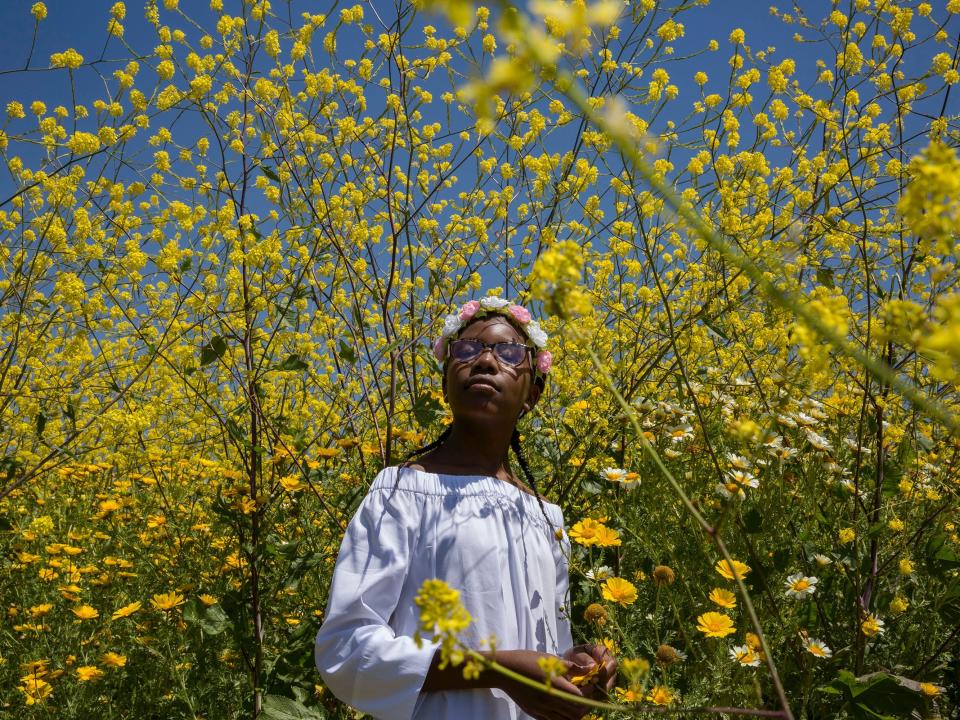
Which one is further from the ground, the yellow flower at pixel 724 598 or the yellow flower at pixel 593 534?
the yellow flower at pixel 593 534

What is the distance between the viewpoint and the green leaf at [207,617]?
2.27m

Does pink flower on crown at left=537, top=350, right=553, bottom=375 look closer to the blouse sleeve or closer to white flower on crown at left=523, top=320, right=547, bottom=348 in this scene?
white flower on crown at left=523, top=320, right=547, bottom=348

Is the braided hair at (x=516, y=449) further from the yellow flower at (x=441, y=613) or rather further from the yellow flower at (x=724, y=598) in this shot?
the yellow flower at (x=441, y=613)

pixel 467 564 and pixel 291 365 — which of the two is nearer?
pixel 467 564

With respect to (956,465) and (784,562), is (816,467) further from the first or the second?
(956,465)

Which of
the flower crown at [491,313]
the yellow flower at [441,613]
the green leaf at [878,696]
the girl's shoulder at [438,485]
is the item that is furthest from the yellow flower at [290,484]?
the yellow flower at [441,613]

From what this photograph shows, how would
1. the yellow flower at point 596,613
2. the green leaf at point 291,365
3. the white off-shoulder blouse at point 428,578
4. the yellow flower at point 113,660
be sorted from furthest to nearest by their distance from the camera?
the yellow flower at point 113,660 < the green leaf at point 291,365 < the yellow flower at point 596,613 < the white off-shoulder blouse at point 428,578

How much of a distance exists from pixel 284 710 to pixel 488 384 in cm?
100

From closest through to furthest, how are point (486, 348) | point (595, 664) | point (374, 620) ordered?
point (595, 664), point (374, 620), point (486, 348)

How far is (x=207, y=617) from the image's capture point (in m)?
2.32

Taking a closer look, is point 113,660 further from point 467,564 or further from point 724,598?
point 724,598

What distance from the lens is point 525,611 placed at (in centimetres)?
170

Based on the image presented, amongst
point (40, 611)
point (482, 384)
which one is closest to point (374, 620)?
point (482, 384)

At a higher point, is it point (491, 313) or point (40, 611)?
point (491, 313)
